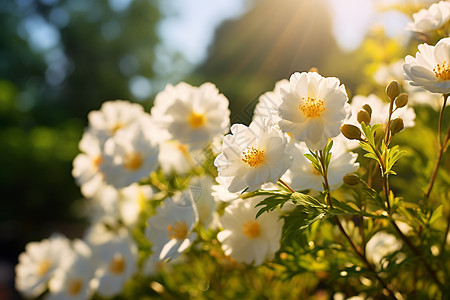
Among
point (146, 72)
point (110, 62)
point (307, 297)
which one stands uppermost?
point (110, 62)

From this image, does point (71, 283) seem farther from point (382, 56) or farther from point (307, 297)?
point (382, 56)

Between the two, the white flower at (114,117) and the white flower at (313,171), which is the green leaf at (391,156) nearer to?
the white flower at (313,171)

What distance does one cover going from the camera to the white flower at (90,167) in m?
0.81

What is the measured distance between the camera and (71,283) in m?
0.86

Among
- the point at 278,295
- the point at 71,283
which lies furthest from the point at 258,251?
the point at 71,283

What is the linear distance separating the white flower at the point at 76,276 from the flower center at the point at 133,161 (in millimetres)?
283

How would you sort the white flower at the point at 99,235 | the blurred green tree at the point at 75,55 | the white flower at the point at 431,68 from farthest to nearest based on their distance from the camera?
the blurred green tree at the point at 75,55, the white flower at the point at 99,235, the white flower at the point at 431,68

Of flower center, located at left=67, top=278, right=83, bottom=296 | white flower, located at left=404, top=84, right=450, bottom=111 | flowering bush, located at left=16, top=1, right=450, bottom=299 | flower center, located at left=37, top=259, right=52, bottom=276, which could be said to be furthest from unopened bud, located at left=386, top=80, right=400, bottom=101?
flower center, located at left=37, top=259, right=52, bottom=276

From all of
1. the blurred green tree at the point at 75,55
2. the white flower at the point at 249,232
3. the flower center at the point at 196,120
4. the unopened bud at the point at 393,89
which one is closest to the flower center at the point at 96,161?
the flower center at the point at 196,120

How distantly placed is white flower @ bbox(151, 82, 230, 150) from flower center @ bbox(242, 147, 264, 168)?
19cm

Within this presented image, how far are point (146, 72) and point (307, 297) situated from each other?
11842 mm

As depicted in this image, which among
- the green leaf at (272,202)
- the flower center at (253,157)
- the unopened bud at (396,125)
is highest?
the flower center at (253,157)

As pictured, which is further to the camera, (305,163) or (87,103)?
(87,103)

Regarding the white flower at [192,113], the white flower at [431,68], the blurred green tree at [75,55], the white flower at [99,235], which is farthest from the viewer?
the blurred green tree at [75,55]
